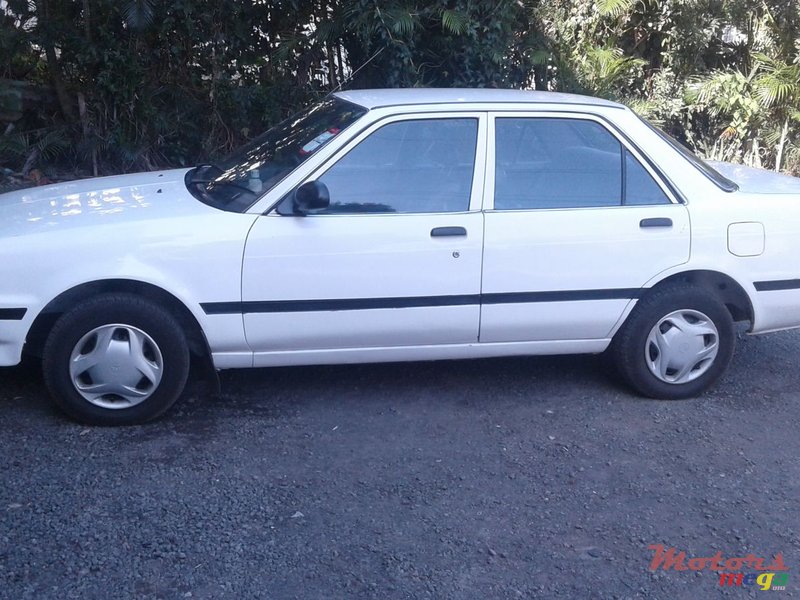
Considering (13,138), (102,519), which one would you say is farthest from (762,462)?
(13,138)

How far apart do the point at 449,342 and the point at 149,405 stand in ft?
5.09

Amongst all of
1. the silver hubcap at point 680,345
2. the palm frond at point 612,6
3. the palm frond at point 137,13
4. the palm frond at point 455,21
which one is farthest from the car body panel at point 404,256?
the palm frond at point 612,6

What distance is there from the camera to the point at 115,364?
4.59m

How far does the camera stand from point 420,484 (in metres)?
4.29

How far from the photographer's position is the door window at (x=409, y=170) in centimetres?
486

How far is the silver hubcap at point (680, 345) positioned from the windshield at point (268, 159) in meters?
2.03

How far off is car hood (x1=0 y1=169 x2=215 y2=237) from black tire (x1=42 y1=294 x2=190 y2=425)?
0.44 metres

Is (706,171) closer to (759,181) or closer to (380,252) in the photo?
(759,181)

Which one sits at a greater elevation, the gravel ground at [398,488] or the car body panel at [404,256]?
the car body panel at [404,256]

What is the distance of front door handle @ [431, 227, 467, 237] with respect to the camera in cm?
482

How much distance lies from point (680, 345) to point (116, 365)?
299 cm

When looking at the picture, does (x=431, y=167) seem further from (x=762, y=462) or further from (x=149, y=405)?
(x=762, y=462)

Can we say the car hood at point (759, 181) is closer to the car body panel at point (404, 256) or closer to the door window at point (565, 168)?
the car body panel at point (404, 256)

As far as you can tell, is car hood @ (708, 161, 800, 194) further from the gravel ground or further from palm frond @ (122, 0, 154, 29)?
palm frond @ (122, 0, 154, 29)
